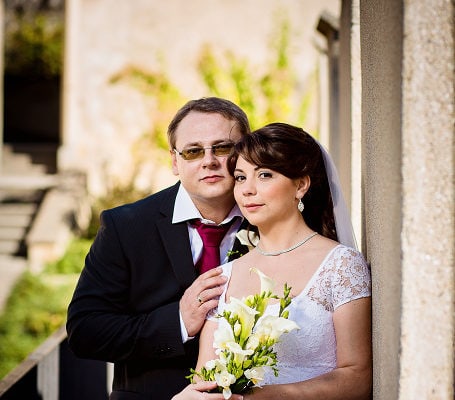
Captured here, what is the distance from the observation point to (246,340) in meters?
2.26

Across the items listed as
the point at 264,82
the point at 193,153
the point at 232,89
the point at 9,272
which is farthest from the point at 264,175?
the point at 264,82

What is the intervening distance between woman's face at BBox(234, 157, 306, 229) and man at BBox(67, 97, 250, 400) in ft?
1.56

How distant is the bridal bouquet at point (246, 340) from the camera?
2.24 metres

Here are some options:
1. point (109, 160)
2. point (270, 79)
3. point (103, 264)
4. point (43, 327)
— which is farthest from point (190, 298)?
point (109, 160)

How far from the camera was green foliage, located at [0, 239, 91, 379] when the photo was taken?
8044 mm

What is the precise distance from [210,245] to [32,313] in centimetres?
626

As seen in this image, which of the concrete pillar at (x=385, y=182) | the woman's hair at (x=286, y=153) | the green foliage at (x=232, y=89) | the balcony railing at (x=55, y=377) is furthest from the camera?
the green foliage at (x=232, y=89)

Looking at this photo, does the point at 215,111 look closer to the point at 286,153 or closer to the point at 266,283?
the point at 286,153

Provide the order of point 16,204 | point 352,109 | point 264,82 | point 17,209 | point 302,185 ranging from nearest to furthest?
point 302,185
point 352,109
point 264,82
point 17,209
point 16,204

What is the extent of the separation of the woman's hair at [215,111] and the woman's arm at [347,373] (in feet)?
3.64

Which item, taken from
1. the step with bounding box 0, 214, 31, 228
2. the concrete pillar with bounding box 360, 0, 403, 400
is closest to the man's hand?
the concrete pillar with bounding box 360, 0, 403, 400

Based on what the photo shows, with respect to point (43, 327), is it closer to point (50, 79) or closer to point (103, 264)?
point (103, 264)

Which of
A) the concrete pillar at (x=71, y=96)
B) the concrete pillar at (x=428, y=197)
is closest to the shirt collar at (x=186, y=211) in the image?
the concrete pillar at (x=428, y=197)

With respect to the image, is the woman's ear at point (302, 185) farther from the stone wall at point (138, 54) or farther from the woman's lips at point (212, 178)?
the stone wall at point (138, 54)
